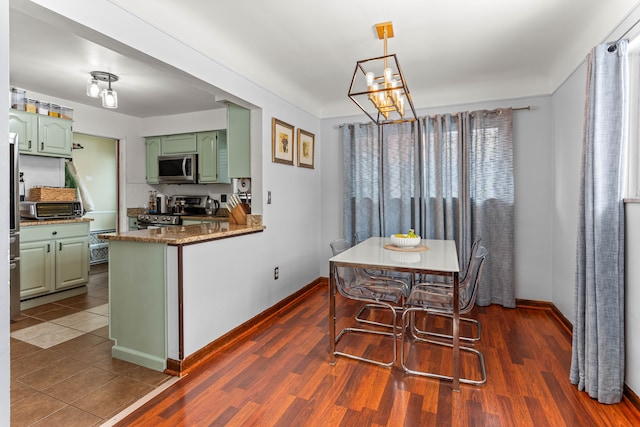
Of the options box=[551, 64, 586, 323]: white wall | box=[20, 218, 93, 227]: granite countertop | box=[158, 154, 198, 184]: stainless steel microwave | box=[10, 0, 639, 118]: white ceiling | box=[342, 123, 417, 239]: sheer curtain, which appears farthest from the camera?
box=[158, 154, 198, 184]: stainless steel microwave

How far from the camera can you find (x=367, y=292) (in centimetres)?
268

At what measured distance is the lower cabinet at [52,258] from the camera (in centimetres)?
351

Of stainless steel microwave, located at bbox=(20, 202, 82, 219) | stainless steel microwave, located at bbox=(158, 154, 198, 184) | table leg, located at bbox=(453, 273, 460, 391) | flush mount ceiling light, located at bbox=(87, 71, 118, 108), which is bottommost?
table leg, located at bbox=(453, 273, 460, 391)

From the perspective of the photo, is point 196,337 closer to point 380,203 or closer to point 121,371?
point 121,371

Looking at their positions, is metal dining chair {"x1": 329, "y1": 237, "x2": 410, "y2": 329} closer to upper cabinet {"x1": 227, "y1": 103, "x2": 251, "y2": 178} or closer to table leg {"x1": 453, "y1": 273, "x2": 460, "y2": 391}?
table leg {"x1": 453, "y1": 273, "x2": 460, "y2": 391}

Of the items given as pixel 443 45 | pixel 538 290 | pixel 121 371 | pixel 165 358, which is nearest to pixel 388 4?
pixel 443 45

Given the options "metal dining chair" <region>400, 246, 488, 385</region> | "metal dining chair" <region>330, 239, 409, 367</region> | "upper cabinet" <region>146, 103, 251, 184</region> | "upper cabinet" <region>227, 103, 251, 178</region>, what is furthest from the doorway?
"metal dining chair" <region>400, 246, 488, 385</region>

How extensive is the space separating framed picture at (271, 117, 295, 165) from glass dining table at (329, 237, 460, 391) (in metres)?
1.31

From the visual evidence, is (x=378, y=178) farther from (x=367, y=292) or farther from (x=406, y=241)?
(x=367, y=292)

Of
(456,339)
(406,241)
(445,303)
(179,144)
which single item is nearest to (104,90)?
(179,144)

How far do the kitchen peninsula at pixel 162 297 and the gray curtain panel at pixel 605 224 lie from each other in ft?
8.08

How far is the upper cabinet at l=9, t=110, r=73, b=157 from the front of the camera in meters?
3.62

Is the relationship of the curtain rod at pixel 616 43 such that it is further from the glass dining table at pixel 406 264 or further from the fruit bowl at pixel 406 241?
the fruit bowl at pixel 406 241

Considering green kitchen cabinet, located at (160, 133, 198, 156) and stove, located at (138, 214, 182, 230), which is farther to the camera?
green kitchen cabinet, located at (160, 133, 198, 156)
